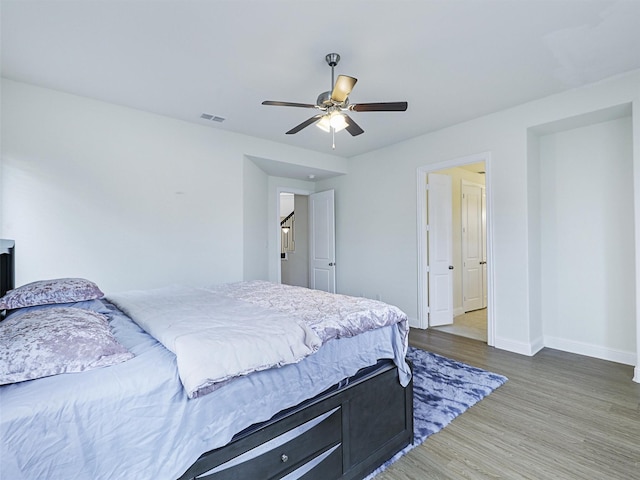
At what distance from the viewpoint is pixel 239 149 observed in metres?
4.36

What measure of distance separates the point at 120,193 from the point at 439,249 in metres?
4.20

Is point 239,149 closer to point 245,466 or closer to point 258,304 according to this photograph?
point 258,304

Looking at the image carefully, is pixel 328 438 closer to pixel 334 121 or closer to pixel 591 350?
pixel 334 121

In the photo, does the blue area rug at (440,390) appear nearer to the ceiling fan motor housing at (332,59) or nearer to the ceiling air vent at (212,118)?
the ceiling fan motor housing at (332,59)

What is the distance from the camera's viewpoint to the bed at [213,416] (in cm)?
94

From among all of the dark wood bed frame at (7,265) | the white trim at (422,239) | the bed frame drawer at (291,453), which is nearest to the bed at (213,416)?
the bed frame drawer at (291,453)

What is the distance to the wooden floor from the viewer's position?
5.91 ft

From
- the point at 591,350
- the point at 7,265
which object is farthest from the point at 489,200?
the point at 7,265

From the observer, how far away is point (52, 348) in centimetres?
109

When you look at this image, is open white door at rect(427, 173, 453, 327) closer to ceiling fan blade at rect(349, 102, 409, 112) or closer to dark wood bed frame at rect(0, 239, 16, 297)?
ceiling fan blade at rect(349, 102, 409, 112)

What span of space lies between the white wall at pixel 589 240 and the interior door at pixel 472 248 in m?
1.72

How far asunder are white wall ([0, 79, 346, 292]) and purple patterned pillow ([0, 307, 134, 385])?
225 centimetres

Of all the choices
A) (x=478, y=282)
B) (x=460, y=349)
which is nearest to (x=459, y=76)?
(x=460, y=349)

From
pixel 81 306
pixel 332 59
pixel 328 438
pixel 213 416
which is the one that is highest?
pixel 332 59
